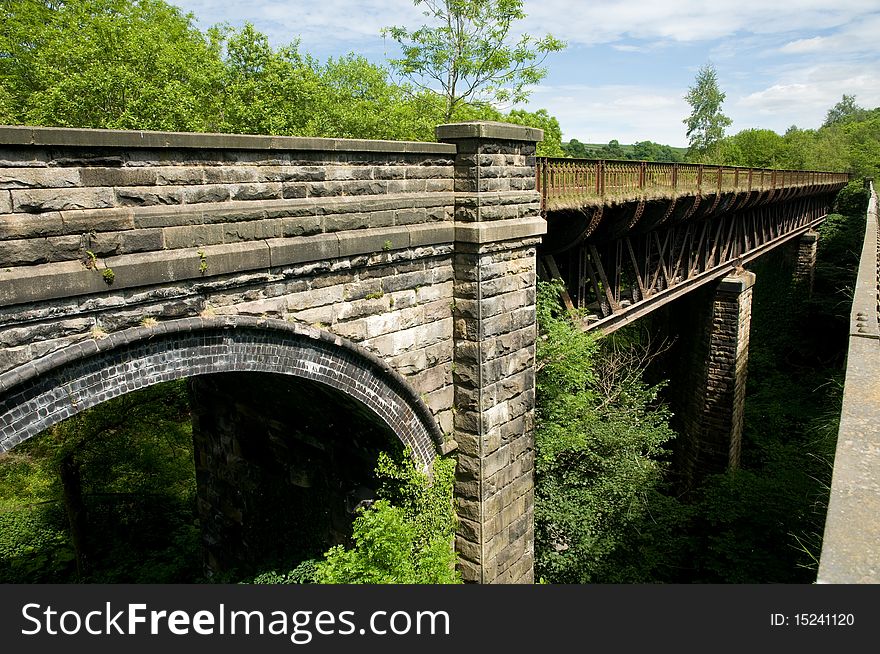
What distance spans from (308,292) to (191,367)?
3.98 feet

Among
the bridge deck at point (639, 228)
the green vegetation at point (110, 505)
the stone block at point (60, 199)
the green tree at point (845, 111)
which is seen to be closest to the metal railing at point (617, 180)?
the bridge deck at point (639, 228)

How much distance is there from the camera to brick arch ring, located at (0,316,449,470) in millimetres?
4285

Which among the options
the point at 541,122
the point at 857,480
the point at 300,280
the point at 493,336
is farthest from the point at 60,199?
the point at 541,122

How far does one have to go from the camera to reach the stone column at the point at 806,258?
29.8 meters

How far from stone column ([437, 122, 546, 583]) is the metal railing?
0.99 meters

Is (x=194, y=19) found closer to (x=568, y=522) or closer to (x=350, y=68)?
(x=350, y=68)

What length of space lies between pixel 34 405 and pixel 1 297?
2.64 ft

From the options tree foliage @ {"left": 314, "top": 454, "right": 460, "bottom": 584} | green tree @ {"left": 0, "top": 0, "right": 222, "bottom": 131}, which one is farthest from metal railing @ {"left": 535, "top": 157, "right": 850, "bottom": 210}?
green tree @ {"left": 0, "top": 0, "right": 222, "bottom": 131}

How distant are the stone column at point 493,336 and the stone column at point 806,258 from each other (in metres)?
26.8

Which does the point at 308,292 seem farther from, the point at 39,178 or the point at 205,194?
the point at 39,178

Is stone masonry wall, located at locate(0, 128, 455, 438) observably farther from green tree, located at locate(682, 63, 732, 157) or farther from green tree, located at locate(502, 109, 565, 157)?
green tree, located at locate(682, 63, 732, 157)

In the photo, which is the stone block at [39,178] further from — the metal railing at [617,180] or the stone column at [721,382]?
the stone column at [721,382]

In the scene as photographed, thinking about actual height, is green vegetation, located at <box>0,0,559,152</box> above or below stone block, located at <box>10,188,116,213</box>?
above

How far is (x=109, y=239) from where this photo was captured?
4402 mm
